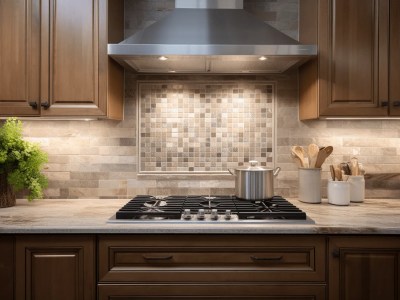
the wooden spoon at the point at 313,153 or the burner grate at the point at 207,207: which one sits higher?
the wooden spoon at the point at 313,153

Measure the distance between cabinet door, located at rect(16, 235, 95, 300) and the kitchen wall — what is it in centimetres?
77

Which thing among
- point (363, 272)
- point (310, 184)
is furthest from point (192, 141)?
point (363, 272)

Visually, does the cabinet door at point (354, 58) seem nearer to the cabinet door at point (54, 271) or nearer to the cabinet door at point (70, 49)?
the cabinet door at point (70, 49)

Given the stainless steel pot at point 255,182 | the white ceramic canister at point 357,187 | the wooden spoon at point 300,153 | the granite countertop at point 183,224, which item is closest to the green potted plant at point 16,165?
the granite countertop at point 183,224

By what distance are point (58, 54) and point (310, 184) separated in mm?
1657

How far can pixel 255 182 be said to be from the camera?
7.07ft

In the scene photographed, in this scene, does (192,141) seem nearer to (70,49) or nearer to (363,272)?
(70,49)

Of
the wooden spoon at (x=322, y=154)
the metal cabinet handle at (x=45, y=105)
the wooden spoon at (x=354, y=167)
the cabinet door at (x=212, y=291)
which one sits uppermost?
the metal cabinet handle at (x=45, y=105)

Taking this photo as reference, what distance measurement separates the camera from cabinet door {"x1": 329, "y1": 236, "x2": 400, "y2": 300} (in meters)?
1.75

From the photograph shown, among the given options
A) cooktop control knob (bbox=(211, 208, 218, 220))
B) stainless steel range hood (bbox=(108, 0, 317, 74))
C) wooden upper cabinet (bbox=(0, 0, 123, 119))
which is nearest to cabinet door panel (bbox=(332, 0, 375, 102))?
stainless steel range hood (bbox=(108, 0, 317, 74))

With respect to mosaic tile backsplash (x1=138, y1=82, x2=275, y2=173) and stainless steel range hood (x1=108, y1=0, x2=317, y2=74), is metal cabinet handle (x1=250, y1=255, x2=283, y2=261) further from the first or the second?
stainless steel range hood (x1=108, y1=0, x2=317, y2=74)

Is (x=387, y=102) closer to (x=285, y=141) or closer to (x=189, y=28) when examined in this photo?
(x=285, y=141)

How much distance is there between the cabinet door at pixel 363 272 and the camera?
1.75m

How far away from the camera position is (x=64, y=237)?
1.75 meters
